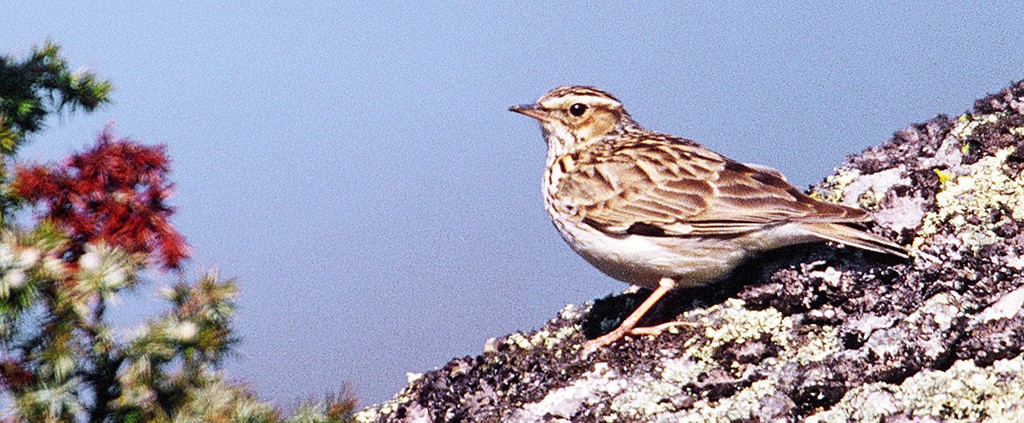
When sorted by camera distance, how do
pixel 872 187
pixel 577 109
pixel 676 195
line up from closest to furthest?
pixel 872 187
pixel 676 195
pixel 577 109

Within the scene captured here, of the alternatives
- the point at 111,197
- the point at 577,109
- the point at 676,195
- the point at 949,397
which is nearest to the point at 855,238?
the point at 949,397

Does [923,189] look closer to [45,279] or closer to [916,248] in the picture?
[916,248]

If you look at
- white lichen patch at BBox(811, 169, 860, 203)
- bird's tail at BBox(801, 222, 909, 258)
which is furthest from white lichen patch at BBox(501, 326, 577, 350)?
white lichen patch at BBox(811, 169, 860, 203)

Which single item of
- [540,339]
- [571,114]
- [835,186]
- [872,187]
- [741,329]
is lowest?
[741,329]

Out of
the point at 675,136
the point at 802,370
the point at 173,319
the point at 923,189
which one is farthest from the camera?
the point at 675,136

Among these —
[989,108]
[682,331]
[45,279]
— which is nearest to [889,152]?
[989,108]

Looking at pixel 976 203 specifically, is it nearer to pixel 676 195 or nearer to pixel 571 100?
pixel 676 195
